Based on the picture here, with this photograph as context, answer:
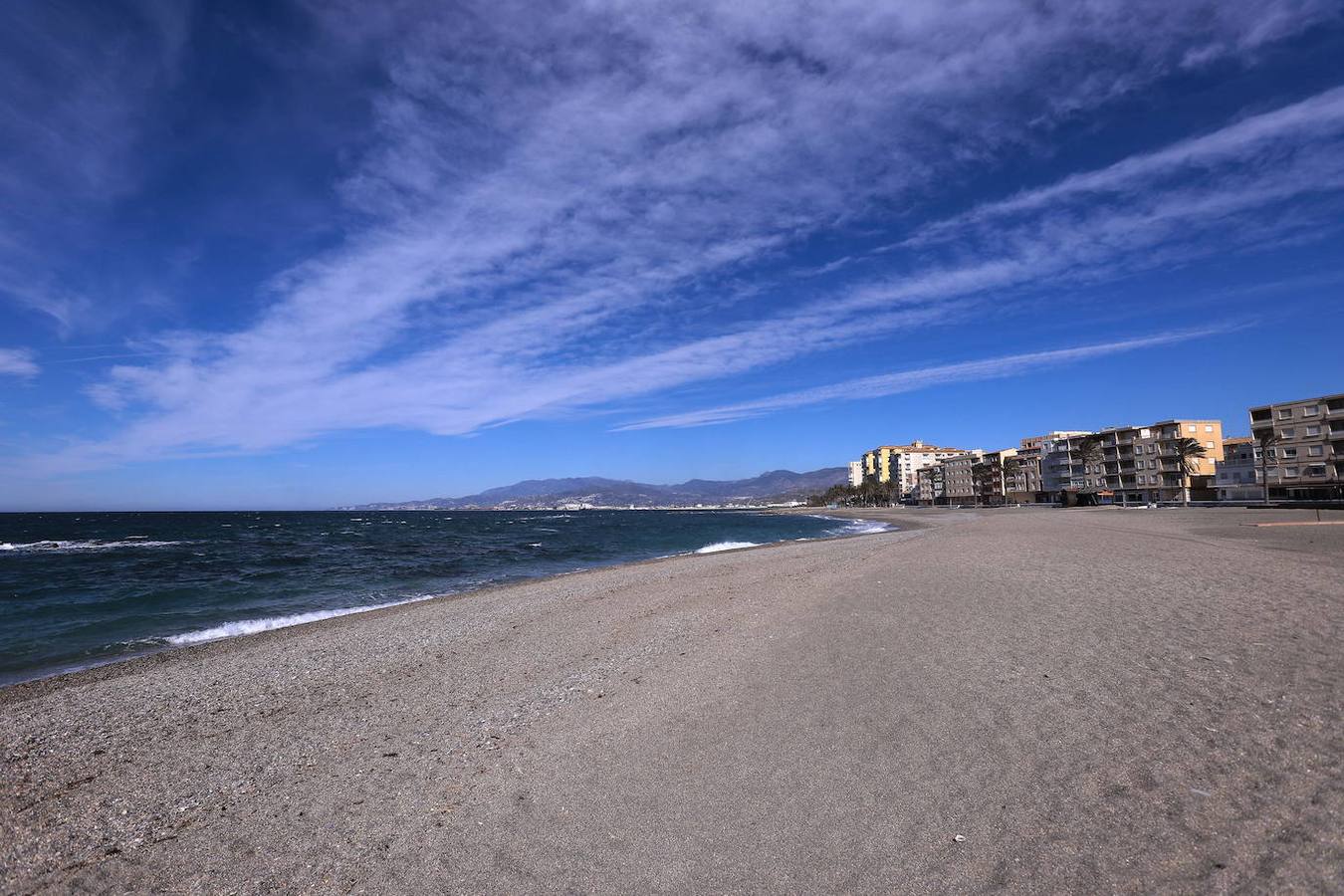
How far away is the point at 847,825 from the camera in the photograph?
4.52m

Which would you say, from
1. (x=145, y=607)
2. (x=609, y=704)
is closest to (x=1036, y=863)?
(x=609, y=704)

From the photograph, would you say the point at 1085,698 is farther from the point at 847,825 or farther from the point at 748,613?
the point at 748,613

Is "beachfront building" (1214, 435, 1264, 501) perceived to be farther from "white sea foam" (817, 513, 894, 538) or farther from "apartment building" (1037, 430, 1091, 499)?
"white sea foam" (817, 513, 894, 538)

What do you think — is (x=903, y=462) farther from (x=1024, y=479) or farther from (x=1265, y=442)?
(x=1265, y=442)

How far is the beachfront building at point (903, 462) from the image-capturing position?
577 feet

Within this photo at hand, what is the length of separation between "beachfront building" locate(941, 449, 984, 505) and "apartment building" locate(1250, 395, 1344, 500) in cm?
6449

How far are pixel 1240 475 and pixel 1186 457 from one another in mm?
5985

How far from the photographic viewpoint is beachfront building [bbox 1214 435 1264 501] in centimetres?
7475

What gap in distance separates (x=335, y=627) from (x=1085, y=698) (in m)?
14.5

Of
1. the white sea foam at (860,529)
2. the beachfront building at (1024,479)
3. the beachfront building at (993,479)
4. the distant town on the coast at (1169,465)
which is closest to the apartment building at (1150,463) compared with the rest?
the distant town on the coast at (1169,465)

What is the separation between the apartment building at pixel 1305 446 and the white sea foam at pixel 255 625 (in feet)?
269

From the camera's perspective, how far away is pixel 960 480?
13962cm

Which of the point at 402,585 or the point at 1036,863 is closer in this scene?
the point at 1036,863

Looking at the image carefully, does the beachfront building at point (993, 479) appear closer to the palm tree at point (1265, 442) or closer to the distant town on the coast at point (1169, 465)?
the distant town on the coast at point (1169, 465)
